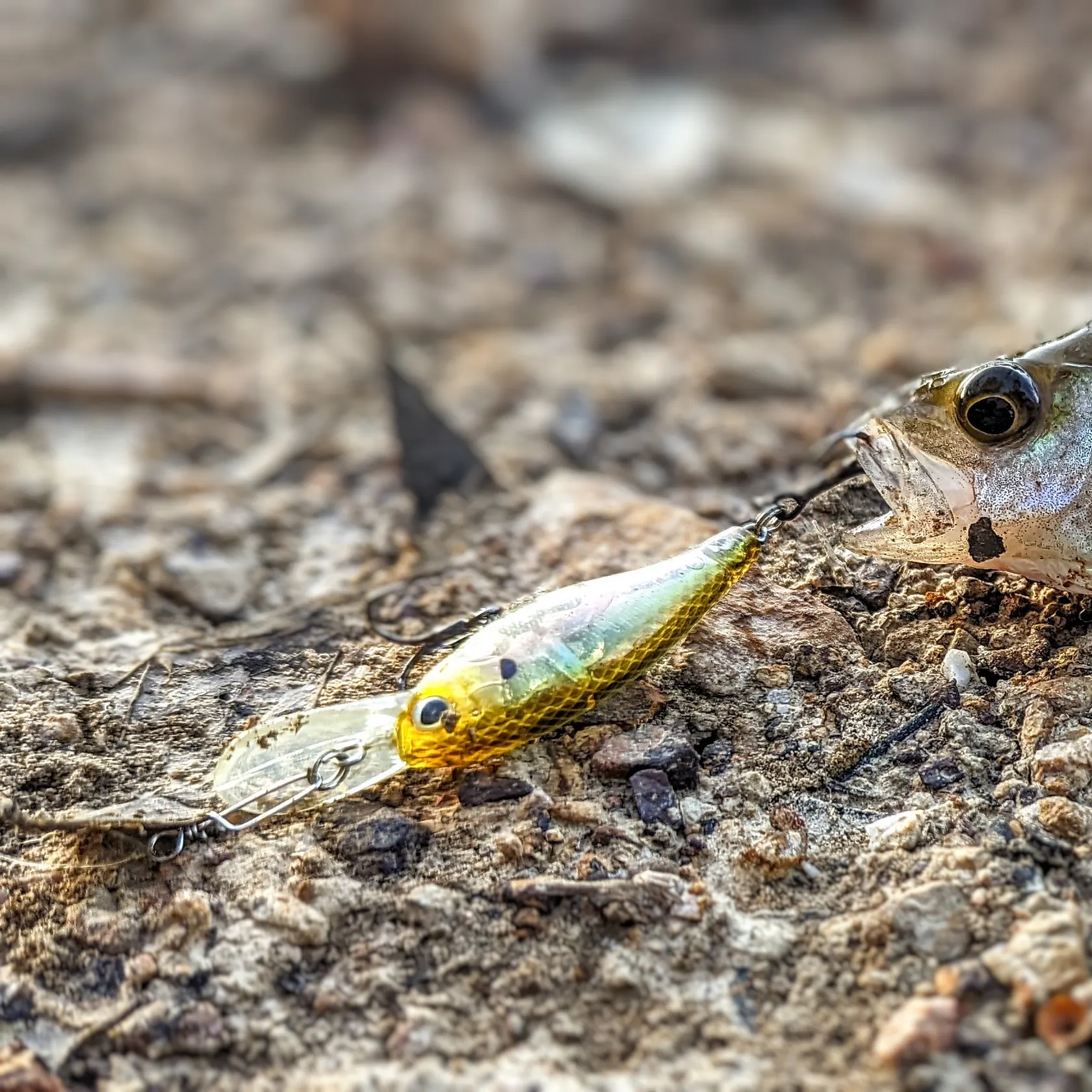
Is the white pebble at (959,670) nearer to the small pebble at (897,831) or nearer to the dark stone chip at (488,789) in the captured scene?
the small pebble at (897,831)

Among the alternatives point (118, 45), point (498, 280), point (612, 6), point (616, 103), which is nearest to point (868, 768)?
point (498, 280)

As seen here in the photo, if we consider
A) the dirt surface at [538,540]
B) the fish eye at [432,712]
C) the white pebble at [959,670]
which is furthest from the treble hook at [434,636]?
the white pebble at [959,670]

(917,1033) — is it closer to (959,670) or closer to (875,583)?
(959,670)

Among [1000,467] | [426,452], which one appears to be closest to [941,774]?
[1000,467]

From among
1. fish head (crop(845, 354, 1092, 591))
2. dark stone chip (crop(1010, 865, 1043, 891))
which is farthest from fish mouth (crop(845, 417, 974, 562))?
dark stone chip (crop(1010, 865, 1043, 891))

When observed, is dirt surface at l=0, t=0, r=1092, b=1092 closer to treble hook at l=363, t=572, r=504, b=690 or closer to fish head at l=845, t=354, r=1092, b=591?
treble hook at l=363, t=572, r=504, b=690

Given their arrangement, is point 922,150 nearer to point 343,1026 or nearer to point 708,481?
point 708,481
